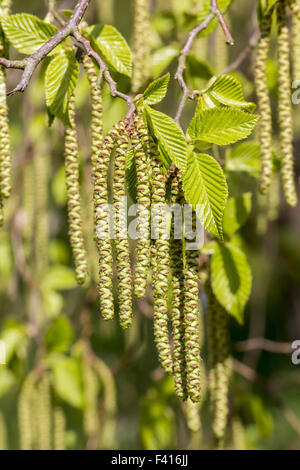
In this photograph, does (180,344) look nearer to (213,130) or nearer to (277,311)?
(213,130)

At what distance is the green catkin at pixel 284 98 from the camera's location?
3.81 ft

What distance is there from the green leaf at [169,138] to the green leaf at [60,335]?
1091mm

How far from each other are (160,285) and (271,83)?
0.74m

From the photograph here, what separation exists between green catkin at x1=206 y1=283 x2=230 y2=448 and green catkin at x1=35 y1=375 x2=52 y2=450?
0.57 metres

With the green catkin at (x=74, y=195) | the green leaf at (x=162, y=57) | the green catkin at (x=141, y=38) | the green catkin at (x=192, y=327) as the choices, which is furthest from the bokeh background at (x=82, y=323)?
the green catkin at (x=192, y=327)

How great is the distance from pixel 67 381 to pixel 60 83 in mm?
1118

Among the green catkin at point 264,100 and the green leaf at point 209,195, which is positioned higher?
the green catkin at point 264,100

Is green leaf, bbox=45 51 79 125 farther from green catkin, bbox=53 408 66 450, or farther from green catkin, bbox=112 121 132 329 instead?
green catkin, bbox=53 408 66 450

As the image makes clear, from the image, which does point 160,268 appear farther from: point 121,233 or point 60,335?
point 60,335

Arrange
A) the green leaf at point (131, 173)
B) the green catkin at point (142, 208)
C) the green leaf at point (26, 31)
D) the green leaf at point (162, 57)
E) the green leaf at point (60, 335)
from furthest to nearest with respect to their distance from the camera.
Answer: the green leaf at point (60, 335) → the green leaf at point (162, 57) → the green leaf at point (26, 31) → the green leaf at point (131, 173) → the green catkin at point (142, 208)

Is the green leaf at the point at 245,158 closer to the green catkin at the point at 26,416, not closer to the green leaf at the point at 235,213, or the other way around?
the green leaf at the point at 235,213

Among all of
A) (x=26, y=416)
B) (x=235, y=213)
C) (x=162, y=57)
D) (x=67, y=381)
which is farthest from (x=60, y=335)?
(x=162, y=57)

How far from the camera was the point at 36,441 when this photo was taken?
6.19 ft
